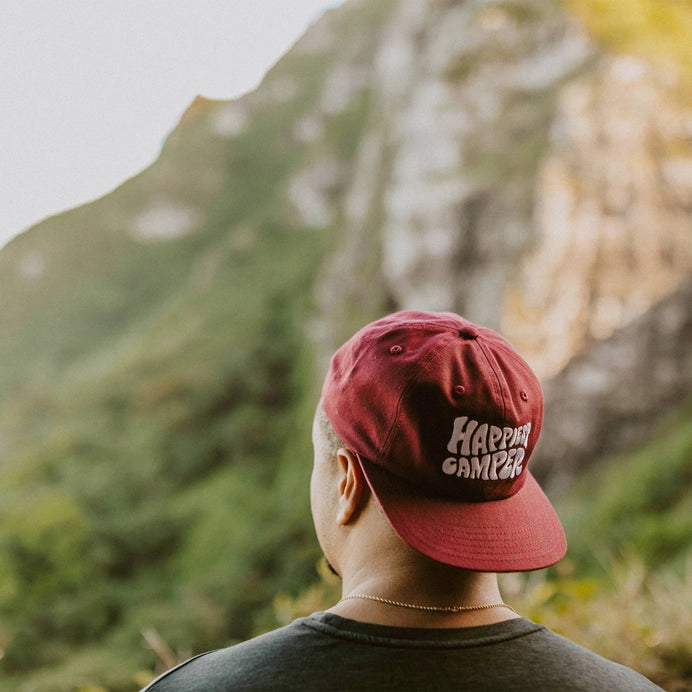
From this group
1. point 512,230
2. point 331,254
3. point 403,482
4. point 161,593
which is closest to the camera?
point 403,482

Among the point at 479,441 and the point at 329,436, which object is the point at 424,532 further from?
the point at 329,436

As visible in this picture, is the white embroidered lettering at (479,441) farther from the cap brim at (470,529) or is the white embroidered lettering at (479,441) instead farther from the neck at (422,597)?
the neck at (422,597)

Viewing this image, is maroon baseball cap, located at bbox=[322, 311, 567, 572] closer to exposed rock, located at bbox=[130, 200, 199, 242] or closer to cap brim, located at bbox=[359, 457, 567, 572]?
cap brim, located at bbox=[359, 457, 567, 572]

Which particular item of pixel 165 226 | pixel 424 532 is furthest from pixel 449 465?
pixel 165 226

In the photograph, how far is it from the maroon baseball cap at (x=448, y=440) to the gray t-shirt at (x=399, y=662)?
0.16 metres

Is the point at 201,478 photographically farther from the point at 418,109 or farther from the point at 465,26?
the point at 465,26

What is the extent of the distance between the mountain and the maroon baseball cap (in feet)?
6.97

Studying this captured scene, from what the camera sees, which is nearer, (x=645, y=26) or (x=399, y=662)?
(x=399, y=662)

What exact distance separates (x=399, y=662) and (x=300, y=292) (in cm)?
6839

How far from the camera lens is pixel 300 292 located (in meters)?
69.6

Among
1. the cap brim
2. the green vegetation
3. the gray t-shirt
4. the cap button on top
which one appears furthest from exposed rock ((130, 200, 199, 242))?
the gray t-shirt

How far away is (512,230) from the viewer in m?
35.5

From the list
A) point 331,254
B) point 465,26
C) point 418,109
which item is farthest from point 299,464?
point 465,26

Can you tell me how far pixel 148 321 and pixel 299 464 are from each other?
31899 millimetres
